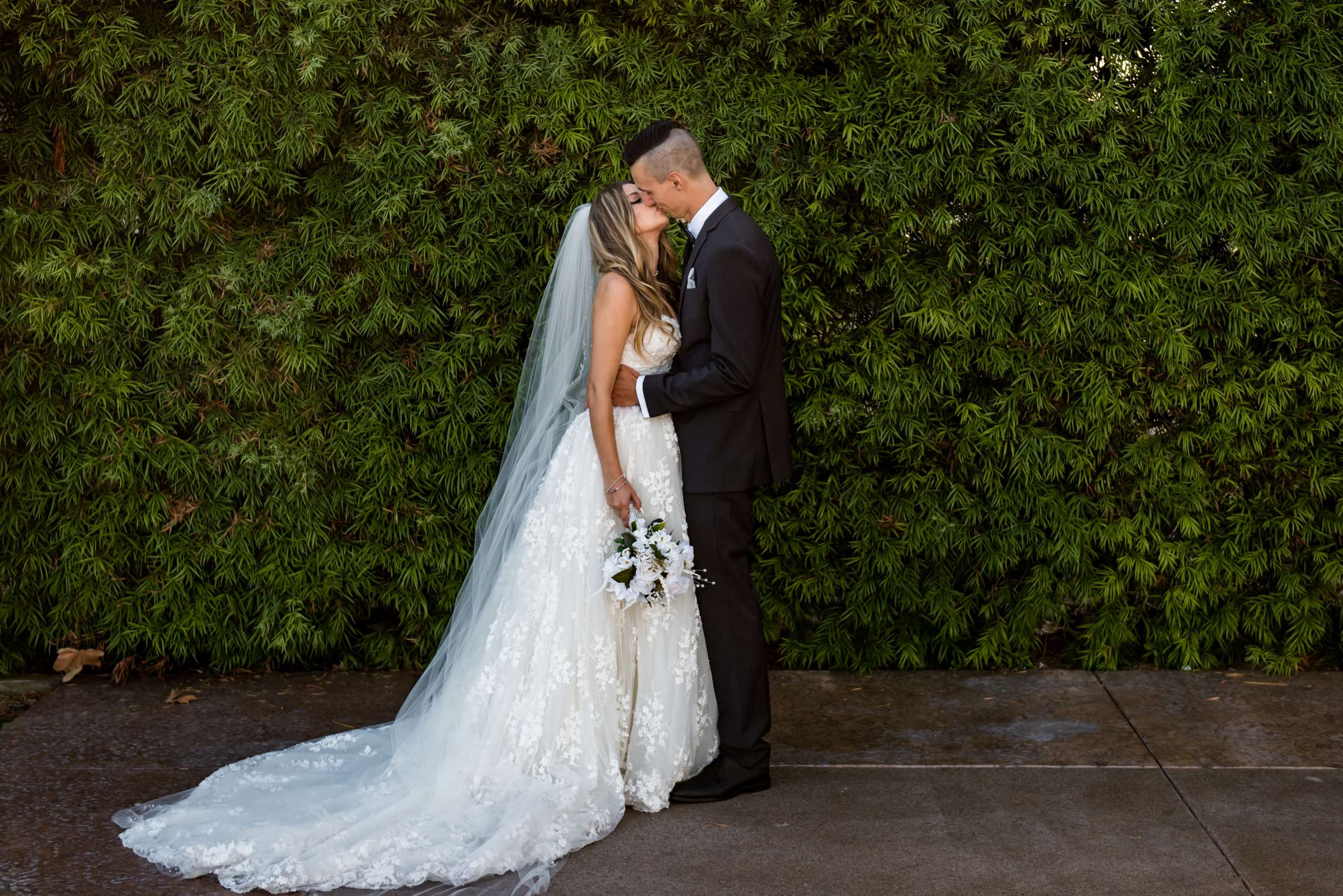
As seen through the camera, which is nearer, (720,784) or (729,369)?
(729,369)

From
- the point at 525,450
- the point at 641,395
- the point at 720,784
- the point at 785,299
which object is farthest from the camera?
the point at 785,299

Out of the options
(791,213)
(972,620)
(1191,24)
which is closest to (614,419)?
(791,213)

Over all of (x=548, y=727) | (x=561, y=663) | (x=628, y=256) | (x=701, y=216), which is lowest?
(x=548, y=727)

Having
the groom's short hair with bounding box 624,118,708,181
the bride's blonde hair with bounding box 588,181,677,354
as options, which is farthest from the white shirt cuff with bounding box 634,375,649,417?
the groom's short hair with bounding box 624,118,708,181

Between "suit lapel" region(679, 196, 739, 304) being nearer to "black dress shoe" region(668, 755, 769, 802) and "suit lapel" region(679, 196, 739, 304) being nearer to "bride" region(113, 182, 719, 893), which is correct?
"bride" region(113, 182, 719, 893)

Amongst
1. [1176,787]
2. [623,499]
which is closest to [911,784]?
[1176,787]

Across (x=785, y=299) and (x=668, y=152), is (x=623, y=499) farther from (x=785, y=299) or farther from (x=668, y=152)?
(x=785, y=299)

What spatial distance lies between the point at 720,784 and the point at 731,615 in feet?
1.75

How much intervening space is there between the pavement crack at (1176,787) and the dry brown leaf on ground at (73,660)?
12.8ft

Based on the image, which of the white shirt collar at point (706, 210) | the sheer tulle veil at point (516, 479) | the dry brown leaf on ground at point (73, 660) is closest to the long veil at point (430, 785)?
the sheer tulle veil at point (516, 479)

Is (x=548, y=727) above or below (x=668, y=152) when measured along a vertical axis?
below

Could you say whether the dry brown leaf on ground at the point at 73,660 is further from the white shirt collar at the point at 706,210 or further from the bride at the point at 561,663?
the white shirt collar at the point at 706,210

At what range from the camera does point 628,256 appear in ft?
12.4

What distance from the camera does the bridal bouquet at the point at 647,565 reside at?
3.70 m
